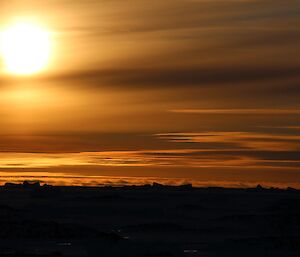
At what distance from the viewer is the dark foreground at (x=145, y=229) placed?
62.0 metres

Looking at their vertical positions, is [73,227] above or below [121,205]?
below

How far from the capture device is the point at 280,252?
63.1 m

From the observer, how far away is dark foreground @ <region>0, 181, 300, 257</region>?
62031 millimetres

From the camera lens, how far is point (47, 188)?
132125mm

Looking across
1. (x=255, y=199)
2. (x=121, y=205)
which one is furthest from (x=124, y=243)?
(x=255, y=199)

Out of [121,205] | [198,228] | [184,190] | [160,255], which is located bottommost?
[160,255]

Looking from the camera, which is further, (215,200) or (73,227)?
(215,200)

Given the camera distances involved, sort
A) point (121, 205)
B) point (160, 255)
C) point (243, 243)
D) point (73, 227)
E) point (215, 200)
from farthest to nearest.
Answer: point (215, 200) < point (121, 205) < point (73, 227) < point (243, 243) < point (160, 255)

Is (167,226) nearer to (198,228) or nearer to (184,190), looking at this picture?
(198,228)

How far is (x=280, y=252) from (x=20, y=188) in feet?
335

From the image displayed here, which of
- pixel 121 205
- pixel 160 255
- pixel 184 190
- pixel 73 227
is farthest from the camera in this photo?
pixel 184 190

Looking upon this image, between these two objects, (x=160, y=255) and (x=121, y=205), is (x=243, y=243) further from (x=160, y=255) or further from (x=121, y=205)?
(x=121, y=205)

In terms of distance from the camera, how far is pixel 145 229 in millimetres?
78750

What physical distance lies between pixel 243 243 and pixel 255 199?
212ft
